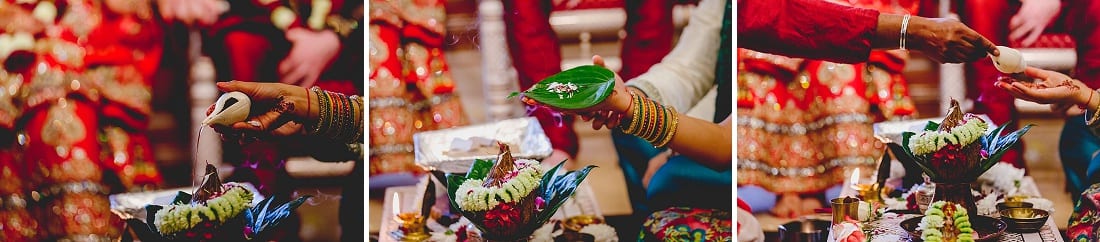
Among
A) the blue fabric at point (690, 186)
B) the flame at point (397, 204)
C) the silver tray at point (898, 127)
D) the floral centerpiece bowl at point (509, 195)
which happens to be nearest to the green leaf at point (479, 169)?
the floral centerpiece bowl at point (509, 195)

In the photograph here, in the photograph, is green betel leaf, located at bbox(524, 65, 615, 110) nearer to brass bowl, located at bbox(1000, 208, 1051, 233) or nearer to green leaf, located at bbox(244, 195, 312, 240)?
green leaf, located at bbox(244, 195, 312, 240)

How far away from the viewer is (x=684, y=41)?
2672 mm

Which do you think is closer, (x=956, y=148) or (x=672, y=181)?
(x=956, y=148)

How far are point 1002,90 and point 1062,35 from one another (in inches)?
8.1

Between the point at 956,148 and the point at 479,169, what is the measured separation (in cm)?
117

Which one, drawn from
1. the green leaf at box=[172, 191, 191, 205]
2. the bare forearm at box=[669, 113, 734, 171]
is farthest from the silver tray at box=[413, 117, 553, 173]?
the green leaf at box=[172, 191, 191, 205]

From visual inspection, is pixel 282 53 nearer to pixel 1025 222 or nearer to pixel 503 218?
pixel 503 218

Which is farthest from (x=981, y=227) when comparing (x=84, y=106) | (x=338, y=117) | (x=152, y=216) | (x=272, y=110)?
(x=84, y=106)

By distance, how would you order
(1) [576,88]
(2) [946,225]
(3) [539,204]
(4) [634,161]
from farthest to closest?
(4) [634,161]
(1) [576,88]
(3) [539,204]
(2) [946,225]

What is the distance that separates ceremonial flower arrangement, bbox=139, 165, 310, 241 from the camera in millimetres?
2508

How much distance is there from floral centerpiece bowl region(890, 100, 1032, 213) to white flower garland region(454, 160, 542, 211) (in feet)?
3.14

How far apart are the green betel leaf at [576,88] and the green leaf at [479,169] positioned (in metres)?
0.21

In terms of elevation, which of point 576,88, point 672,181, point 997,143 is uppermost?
point 576,88

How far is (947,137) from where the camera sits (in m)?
2.41
